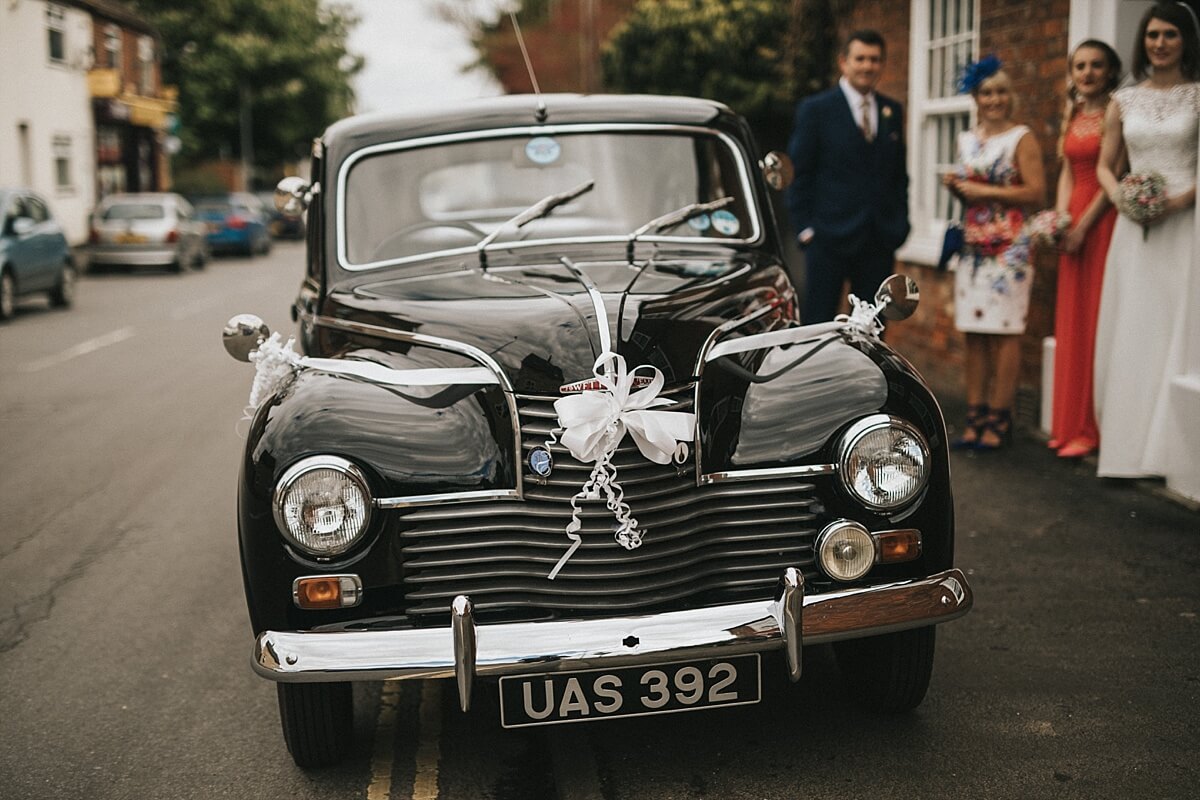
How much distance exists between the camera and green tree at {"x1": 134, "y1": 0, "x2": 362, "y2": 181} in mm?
45250

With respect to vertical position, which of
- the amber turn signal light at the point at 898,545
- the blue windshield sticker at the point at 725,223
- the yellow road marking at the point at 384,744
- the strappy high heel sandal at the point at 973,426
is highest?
the blue windshield sticker at the point at 725,223

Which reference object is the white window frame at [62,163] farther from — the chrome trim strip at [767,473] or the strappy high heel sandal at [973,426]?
the chrome trim strip at [767,473]

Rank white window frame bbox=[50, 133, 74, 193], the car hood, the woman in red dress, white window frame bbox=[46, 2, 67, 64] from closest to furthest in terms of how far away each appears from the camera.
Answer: the car hood → the woman in red dress → white window frame bbox=[46, 2, 67, 64] → white window frame bbox=[50, 133, 74, 193]

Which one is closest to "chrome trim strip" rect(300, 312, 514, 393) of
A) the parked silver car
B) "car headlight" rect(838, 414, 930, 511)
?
"car headlight" rect(838, 414, 930, 511)

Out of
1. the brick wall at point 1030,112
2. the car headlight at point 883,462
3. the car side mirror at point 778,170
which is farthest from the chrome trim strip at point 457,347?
the brick wall at point 1030,112

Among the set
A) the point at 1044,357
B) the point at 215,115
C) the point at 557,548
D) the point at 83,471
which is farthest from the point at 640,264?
the point at 215,115

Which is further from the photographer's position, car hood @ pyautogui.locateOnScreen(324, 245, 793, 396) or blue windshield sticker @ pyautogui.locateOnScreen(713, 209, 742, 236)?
blue windshield sticker @ pyautogui.locateOnScreen(713, 209, 742, 236)

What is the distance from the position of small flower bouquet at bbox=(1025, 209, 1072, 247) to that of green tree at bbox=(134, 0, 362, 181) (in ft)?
139

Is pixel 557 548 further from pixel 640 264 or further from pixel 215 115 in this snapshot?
pixel 215 115

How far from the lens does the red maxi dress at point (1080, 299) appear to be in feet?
21.6

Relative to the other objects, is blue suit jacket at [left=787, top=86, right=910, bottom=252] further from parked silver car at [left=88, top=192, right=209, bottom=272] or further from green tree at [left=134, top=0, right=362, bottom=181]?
green tree at [left=134, top=0, right=362, bottom=181]

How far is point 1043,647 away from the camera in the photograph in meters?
4.29

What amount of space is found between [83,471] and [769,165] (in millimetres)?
4638

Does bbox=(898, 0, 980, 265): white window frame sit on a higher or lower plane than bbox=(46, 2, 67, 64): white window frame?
lower
